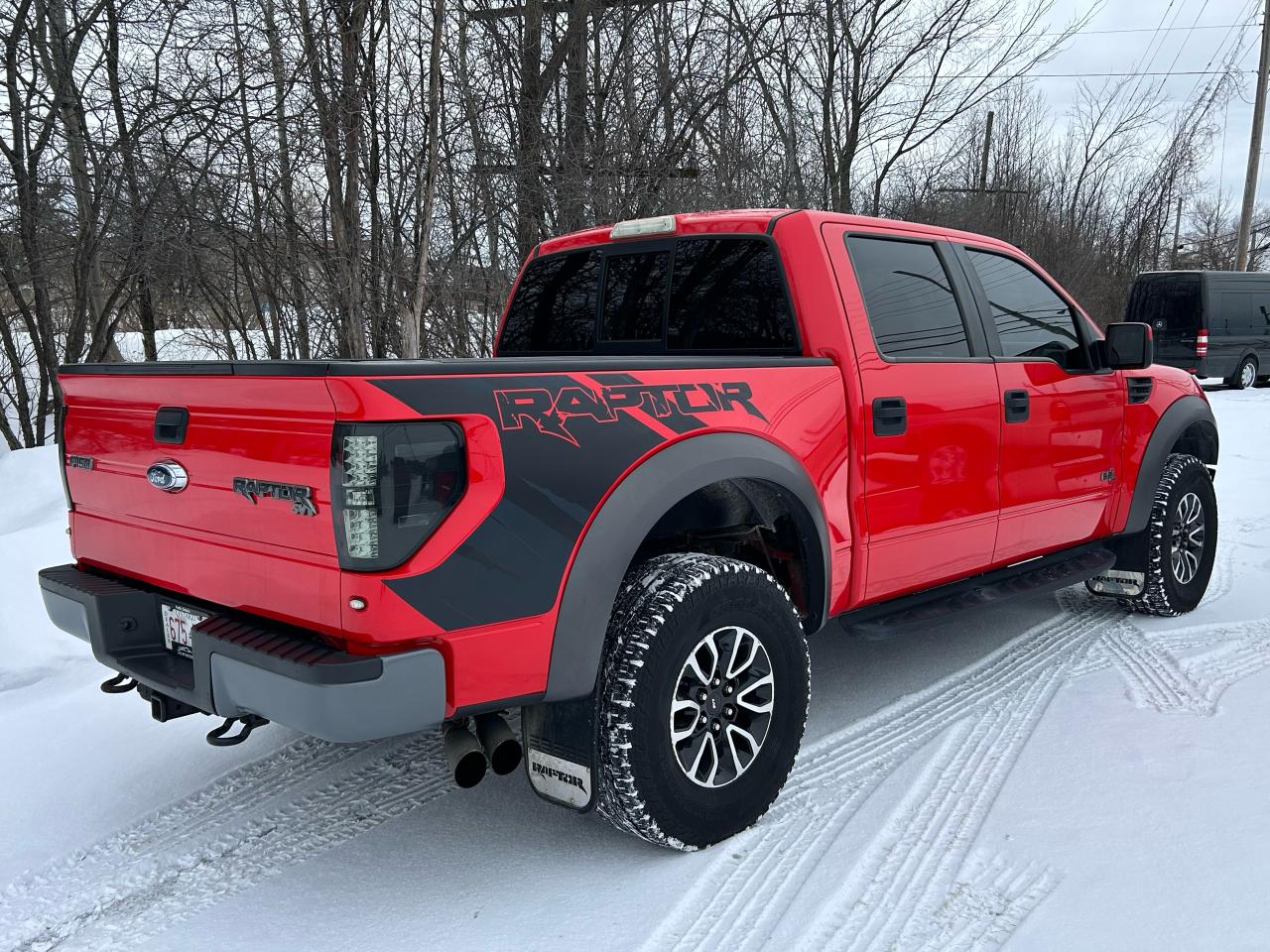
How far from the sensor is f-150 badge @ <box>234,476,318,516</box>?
216 cm

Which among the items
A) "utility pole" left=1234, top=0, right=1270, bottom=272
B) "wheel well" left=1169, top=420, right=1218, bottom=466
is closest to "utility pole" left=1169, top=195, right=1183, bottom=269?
"utility pole" left=1234, top=0, right=1270, bottom=272

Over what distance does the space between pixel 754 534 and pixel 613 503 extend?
0.95 meters

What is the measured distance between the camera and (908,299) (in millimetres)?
3648

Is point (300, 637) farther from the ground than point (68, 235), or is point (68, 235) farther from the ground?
point (68, 235)

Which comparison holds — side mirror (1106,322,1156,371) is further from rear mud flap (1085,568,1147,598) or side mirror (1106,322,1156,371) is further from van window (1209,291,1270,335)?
van window (1209,291,1270,335)

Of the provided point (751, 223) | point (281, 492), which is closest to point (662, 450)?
point (281, 492)

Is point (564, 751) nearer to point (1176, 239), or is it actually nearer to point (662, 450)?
point (662, 450)

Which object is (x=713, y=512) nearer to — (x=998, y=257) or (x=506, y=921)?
(x=506, y=921)

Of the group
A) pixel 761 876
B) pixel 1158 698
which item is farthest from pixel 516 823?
pixel 1158 698

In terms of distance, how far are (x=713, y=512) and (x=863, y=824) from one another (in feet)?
3.43

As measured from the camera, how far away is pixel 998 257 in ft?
13.9

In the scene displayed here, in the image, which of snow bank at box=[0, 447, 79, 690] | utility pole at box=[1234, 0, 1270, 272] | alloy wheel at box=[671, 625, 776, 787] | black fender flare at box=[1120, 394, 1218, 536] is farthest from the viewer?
utility pole at box=[1234, 0, 1270, 272]

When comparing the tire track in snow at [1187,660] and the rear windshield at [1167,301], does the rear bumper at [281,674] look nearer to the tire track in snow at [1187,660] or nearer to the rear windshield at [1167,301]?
the tire track in snow at [1187,660]

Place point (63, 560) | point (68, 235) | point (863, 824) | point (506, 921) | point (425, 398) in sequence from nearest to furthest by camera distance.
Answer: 1. point (425, 398)
2. point (506, 921)
3. point (863, 824)
4. point (63, 560)
5. point (68, 235)
